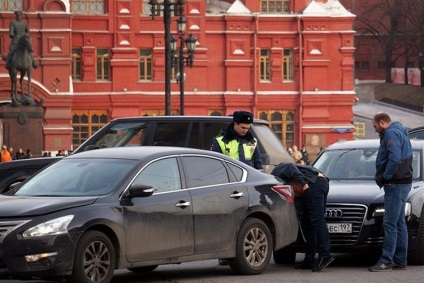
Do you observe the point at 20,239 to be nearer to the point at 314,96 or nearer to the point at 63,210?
the point at 63,210

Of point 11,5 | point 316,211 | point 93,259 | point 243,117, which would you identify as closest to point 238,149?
point 243,117

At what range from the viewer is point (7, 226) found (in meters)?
14.6

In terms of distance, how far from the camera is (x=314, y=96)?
74812mm

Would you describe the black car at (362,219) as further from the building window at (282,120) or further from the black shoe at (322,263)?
the building window at (282,120)

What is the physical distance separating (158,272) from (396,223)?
9.62 ft

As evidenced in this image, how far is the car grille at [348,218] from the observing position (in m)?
18.3

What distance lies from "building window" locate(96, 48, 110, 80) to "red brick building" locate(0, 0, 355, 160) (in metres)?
0.05

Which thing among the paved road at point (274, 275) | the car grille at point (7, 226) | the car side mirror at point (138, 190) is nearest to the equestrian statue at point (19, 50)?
the paved road at point (274, 275)

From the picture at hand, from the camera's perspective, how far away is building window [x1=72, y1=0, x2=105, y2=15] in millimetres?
72625

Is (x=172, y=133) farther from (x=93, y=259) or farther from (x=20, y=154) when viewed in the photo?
(x=20, y=154)

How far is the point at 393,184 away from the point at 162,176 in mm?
3142

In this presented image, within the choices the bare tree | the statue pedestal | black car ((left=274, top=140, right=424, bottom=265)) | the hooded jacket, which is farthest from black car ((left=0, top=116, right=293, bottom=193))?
the bare tree

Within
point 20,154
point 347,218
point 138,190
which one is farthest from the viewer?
point 20,154

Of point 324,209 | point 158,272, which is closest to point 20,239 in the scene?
point 158,272
